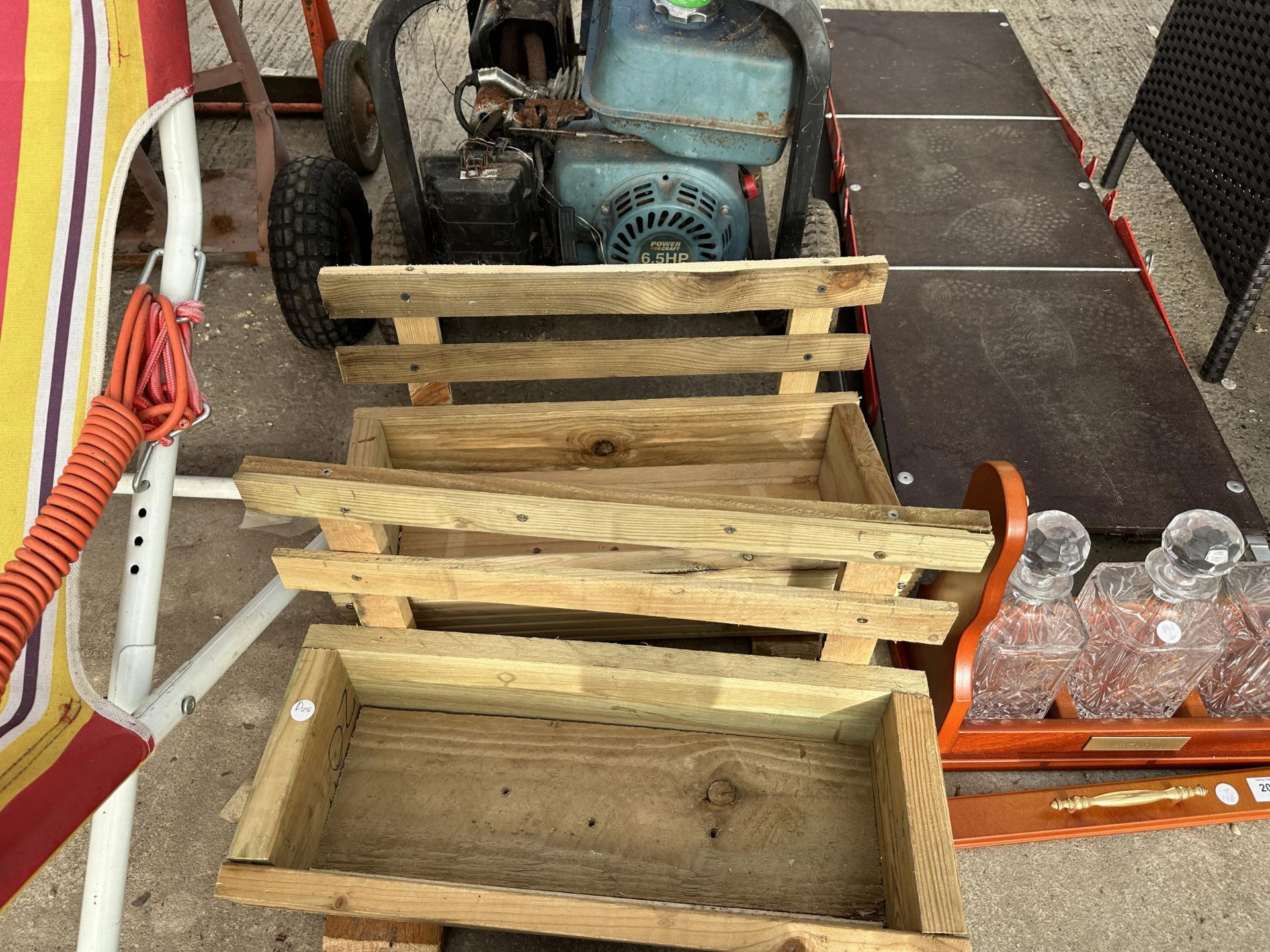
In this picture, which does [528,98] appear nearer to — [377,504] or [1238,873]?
[377,504]

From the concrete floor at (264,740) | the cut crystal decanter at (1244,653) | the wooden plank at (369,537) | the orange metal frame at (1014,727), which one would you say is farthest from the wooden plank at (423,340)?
the cut crystal decanter at (1244,653)

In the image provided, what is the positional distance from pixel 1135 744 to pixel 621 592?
1.10m

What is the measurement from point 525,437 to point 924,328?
1225mm

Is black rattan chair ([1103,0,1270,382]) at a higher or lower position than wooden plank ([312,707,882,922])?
higher

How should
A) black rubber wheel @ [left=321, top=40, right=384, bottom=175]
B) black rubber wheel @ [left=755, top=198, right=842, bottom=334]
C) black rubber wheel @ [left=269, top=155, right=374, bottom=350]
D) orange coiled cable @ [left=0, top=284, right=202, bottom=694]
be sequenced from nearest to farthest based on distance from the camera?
orange coiled cable @ [left=0, top=284, right=202, bottom=694] → black rubber wheel @ [left=269, top=155, right=374, bottom=350] → black rubber wheel @ [left=755, top=198, right=842, bottom=334] → black rubber wheel @ [left=321, top=40, right=384, bottom=175]

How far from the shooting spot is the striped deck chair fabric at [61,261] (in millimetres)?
1199

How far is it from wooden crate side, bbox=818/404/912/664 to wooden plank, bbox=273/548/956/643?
3 cm

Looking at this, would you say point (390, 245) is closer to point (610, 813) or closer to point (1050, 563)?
point (610, 813)

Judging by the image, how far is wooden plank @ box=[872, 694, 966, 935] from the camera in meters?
1.23

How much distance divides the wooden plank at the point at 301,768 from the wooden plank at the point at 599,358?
625 millimetres

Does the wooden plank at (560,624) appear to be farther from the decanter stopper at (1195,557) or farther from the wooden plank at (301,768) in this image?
the decanter stopper at (1195,557)

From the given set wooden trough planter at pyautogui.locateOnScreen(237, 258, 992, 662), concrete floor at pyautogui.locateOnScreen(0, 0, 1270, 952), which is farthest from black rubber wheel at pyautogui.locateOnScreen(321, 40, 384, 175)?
wooden trough planter at pyautogui.locateOnScreen(237, 258, 992, 662)

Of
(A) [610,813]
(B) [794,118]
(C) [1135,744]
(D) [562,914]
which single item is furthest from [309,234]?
(C) [1135,744]

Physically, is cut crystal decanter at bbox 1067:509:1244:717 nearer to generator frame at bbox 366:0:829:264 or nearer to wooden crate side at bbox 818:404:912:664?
wooden crate side at bbox 818:404:912:664
